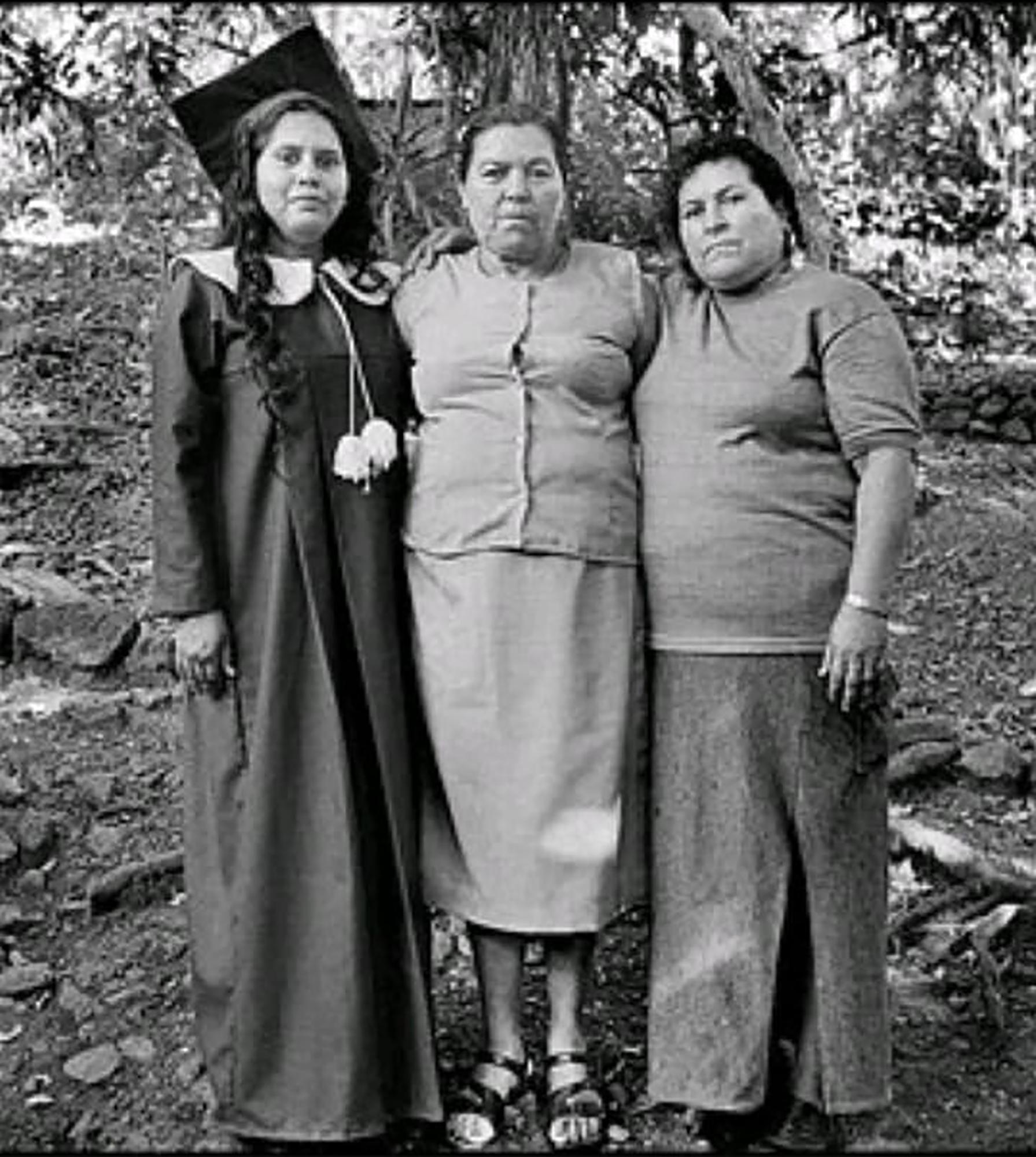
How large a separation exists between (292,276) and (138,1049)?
1633mm

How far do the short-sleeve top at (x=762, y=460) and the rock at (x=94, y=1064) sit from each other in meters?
1.51

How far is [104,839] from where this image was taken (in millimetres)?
4680

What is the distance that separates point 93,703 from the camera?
561cm

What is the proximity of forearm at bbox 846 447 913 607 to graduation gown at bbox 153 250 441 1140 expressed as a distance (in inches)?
31.1

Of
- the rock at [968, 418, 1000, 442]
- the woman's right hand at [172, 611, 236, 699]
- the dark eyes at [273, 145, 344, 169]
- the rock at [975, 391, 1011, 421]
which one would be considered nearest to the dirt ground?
the woman's right hand at [172, 611, 236, 699]

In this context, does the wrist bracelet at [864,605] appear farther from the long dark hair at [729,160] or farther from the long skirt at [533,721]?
the long dark hair at [729,160]

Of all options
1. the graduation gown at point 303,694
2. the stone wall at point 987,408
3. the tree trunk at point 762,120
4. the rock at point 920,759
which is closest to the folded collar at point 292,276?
the graduation gown at point 303,694

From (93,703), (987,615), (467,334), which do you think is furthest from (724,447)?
(987,615)

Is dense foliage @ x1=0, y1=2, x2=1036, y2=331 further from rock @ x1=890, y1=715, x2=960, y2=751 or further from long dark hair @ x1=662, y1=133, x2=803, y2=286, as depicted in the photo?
rock @ x1=890, y1=715, x2=960, y2=751

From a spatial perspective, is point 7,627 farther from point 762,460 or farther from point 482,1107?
point 762,460

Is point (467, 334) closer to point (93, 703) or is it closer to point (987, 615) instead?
point (93, 703)

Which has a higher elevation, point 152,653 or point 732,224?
point 732,224

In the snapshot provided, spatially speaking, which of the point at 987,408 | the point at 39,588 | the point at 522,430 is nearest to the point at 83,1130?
the point at 522,430

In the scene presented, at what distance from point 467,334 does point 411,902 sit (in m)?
0.98
